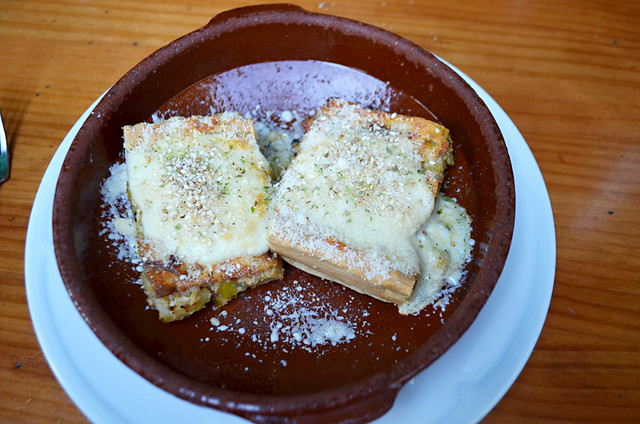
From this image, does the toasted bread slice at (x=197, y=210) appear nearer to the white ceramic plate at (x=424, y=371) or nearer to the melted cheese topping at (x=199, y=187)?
the melted cheese topping at (x=199, y=187)

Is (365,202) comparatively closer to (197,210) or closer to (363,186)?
(363,186)

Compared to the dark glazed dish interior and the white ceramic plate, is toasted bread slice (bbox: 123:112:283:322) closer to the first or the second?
the dark glazed dish interior

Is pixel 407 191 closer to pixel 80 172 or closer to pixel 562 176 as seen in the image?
pixel 562 176

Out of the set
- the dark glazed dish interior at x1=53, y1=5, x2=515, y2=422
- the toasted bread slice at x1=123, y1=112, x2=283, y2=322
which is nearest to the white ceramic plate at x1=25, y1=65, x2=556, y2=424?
the dark glazed dish interior at x1=53, y1=5, x2=515, y2=422

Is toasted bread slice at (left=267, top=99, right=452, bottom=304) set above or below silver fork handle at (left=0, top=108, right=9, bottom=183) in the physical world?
above

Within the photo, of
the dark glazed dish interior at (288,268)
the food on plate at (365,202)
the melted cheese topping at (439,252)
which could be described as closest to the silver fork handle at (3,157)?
the dark glazed dish interior at (288,268)

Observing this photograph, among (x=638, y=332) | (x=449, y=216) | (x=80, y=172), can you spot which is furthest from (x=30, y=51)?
(x=638, y=332)
